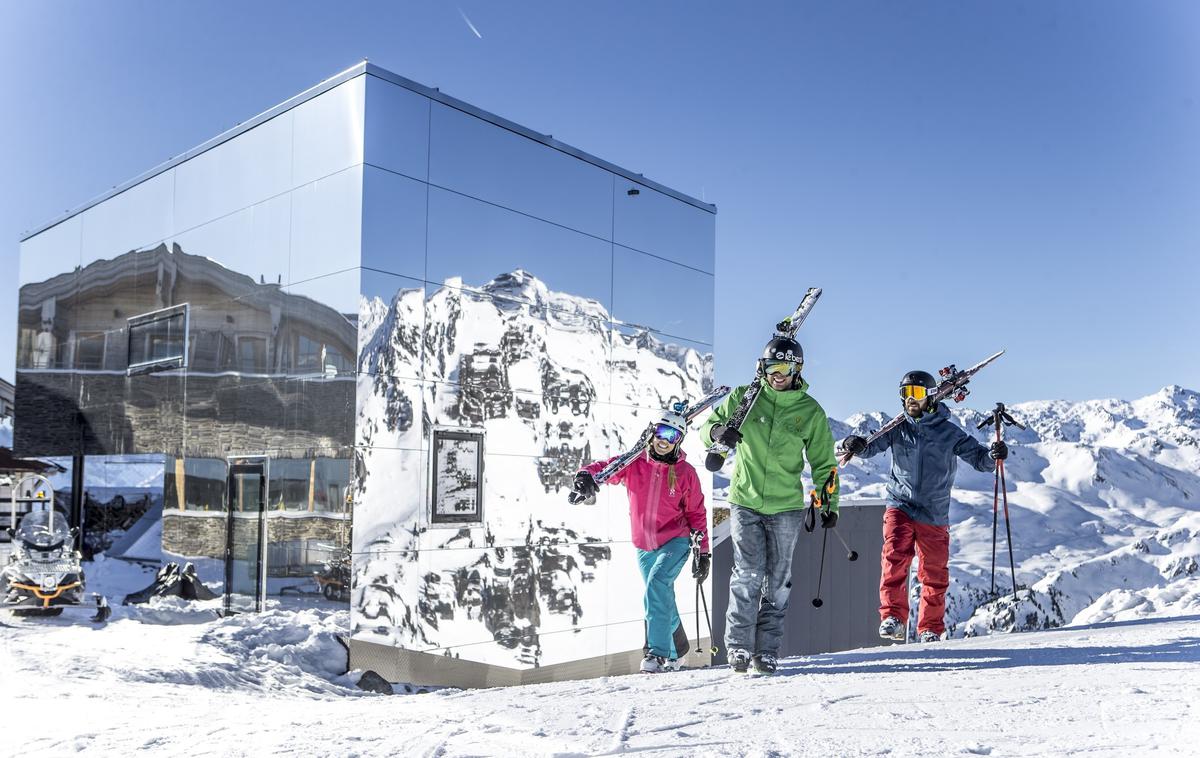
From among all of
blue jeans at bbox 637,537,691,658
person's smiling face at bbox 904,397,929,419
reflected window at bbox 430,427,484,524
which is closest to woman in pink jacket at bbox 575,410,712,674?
blue jeans at bbox 637,537,691,658

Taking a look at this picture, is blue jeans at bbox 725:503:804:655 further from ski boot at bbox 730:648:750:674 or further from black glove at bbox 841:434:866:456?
black glove at bbox 841:434:866:456

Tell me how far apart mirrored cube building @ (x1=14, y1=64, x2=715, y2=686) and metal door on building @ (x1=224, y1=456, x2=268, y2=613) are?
38 millimetres

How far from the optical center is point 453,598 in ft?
31.9

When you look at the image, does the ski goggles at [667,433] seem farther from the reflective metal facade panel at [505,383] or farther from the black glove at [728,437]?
the reflective metal facade panel at [505,383]

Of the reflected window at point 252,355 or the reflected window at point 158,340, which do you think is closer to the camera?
the reflected window at point 252,355

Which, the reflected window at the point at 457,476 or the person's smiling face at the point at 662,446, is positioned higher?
the person's smiling face at the point at 662,446

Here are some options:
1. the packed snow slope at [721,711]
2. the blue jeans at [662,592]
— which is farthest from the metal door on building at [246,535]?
the blue jeans at [662,592]

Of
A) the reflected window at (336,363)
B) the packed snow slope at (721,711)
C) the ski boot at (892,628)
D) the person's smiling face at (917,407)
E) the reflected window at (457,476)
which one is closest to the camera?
the packed snow slope at (721,711)

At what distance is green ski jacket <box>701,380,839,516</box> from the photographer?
5.95m

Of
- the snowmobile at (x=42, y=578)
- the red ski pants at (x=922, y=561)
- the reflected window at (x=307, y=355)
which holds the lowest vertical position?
the snowmobile at (x=42, y=578)

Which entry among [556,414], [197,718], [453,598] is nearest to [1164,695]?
[197,718]

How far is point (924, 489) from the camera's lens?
24.9ft

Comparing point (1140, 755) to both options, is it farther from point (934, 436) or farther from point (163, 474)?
point (163, 474)

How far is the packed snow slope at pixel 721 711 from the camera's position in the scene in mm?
3787
